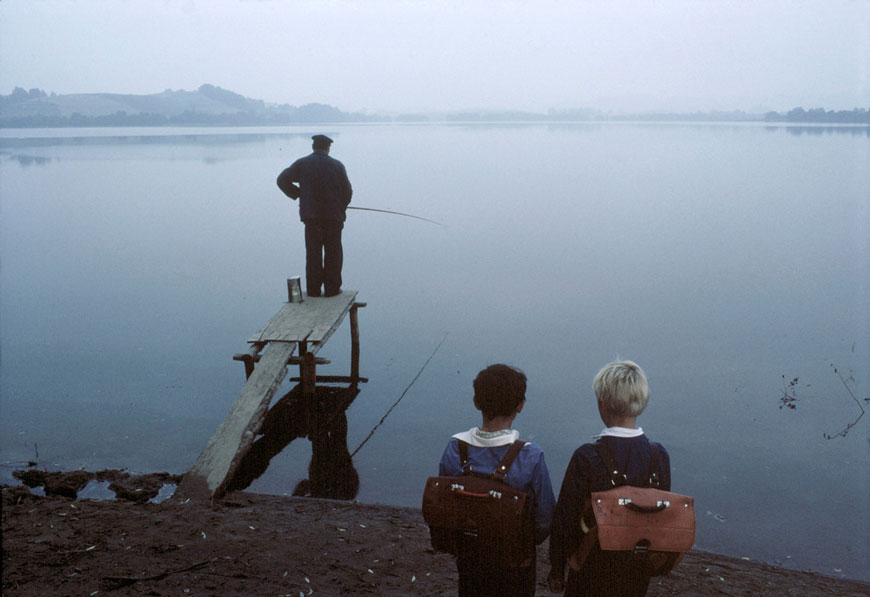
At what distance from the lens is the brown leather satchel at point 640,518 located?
290cm

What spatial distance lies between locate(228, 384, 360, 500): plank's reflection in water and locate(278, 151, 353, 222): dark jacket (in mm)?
2497

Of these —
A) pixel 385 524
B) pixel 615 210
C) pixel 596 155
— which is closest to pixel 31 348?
pixel 385 524

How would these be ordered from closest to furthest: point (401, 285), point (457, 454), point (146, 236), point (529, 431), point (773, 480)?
point (457, 454), point (773, 480), point (529, 431), point (401, 285), point (146, 236)

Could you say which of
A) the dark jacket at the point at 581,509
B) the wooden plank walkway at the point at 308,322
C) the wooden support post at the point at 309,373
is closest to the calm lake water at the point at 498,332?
the wooden support post at the point at 309,373

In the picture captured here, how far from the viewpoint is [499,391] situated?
308 centimetres

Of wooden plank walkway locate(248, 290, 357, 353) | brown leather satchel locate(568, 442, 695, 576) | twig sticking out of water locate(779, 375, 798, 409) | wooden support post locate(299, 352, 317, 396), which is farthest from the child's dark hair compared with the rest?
twig sticking out of water locate(779, 375, 798, 409)

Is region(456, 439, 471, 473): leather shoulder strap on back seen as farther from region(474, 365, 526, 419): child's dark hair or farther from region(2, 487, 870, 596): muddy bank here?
region(2, 487, 870, 596): muddy bank

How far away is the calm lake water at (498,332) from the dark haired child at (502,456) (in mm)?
4382

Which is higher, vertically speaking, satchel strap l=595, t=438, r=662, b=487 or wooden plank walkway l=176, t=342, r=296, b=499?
satchel strap l=595, t=438, r=662, b=487

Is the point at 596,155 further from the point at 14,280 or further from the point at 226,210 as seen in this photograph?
the point at 14,280

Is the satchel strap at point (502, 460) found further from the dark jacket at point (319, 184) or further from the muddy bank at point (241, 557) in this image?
the dark jacket at point (319, 184)

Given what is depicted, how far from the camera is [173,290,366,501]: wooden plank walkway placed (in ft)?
20.4

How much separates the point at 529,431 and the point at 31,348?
31.0ft

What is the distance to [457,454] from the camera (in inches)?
123
